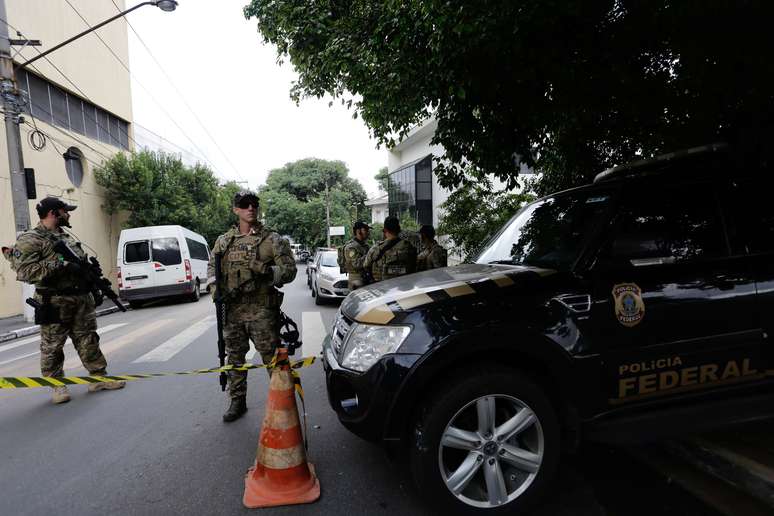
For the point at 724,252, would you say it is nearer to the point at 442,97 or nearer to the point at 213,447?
the point at 442,97

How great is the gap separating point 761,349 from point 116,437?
450cm

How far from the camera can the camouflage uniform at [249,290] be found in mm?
3795

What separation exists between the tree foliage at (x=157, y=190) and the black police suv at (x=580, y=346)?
1830 cm

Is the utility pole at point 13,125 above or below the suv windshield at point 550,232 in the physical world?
above

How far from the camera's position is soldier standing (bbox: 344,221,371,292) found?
23.2 ft

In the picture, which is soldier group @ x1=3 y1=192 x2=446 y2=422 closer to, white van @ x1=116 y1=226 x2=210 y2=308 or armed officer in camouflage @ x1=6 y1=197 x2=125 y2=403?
armed officer in camouflage @ x1=6 y1=197 x2=125 y2=403

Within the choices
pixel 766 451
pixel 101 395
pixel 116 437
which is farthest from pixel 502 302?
pixel 101 395

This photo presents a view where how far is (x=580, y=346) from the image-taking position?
7.76 feet

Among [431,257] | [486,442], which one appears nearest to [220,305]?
[486,442]

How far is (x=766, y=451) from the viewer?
2.79 metres

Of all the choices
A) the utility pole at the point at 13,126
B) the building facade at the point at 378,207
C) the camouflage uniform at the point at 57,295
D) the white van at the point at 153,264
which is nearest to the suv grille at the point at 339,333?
the camouflage uniform at the point at 57,295

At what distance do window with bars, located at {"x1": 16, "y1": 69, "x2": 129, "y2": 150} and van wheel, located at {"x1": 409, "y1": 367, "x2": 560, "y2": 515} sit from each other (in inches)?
616

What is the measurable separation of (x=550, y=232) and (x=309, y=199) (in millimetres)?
45185

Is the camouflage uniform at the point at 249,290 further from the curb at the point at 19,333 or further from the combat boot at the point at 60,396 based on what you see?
the curb at the point at 19,333
